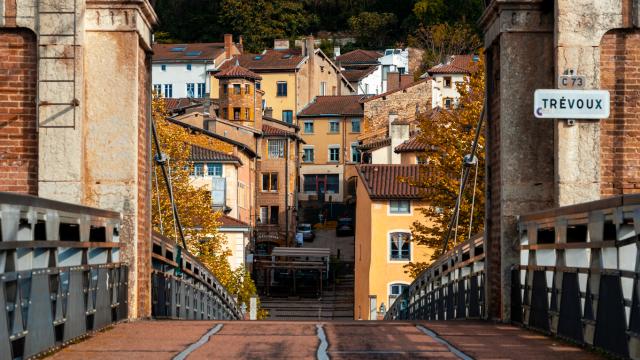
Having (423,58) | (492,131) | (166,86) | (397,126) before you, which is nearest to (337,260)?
(397,126)

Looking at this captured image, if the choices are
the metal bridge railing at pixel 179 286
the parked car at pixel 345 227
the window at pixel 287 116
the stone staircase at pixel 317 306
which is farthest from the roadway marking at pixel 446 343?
the window at pixel 287 116

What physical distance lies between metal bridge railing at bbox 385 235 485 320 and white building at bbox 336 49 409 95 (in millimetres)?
98132

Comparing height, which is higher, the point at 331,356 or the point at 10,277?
the point at 10,277

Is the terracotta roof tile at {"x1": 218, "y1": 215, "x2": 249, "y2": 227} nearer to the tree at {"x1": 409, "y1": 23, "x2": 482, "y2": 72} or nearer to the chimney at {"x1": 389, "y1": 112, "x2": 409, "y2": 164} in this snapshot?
the chimney at {"x1": 389, "y1": 112, "x2": 409, "y2": 164}

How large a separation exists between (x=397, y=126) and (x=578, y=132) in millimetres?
66046

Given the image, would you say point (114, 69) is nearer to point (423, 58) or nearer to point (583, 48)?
point (583, 48)

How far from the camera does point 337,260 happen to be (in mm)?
79375

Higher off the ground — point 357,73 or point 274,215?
point 357,73

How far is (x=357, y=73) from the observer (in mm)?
127438

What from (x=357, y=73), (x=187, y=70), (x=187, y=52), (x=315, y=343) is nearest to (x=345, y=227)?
(x=187, y=70)

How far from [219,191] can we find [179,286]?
53.2 metres

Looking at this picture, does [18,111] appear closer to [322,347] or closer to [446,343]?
[322,347]

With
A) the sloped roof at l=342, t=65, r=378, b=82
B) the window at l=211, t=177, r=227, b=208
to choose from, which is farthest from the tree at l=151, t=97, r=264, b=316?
the sloped roof at l=342, t=65, r=378, b=82

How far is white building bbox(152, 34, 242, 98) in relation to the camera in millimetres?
115250
